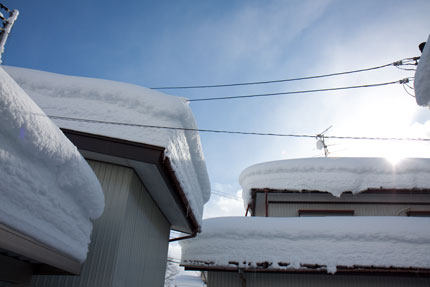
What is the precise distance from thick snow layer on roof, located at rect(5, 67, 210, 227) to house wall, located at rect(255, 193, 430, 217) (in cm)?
656

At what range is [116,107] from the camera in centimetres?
531

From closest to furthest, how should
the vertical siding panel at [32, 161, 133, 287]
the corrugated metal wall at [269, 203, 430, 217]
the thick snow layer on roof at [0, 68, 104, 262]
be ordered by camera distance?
the thick snow layer on roof at [0, 68, 104, 262], the vertical siding panel at [32, 161, 133, 287], the corrugated metal wall at [269, 203, 430, 217]

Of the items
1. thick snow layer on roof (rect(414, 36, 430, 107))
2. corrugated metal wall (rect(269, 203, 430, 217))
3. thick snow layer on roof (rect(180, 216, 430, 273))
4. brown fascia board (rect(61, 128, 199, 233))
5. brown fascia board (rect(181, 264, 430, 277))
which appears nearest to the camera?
thick snow layer on roof (rect(414, 36, 430, 107))

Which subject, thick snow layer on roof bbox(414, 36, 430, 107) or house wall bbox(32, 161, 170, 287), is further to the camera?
house wall bbox(32, 161, 170, 287)

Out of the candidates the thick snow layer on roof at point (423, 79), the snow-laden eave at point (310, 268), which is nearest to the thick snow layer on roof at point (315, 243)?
the snow-laden eave at point (310, 268)

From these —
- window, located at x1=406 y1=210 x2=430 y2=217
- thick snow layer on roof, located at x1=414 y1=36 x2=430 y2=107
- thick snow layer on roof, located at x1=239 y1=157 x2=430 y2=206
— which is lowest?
thick snow layer on roof, located at x1=414 y1=36 x2=430 y2=107

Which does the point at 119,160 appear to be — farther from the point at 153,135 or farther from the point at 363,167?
the point at 363,167

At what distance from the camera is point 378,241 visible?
8492mm

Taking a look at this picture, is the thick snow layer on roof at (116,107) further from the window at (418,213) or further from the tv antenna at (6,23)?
the window at (418,213)

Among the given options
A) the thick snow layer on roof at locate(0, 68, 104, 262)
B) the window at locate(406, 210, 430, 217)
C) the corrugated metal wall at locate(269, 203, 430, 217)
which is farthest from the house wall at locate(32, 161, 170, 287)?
the window at locate(406, 210, 430, 217)

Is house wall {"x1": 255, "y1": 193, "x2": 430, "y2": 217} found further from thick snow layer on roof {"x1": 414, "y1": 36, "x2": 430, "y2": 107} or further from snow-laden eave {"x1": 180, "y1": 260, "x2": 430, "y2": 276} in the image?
thick snow layer on roof {"x1": 414, "y1": 36, "x2": 430, "y2": 107}

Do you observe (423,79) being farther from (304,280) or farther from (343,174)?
(343,174)

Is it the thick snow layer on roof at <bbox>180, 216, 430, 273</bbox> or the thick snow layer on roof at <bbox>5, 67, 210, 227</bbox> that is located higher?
the thick snow layer on roof at <bbox>5, 67, 210, 227</bbox>

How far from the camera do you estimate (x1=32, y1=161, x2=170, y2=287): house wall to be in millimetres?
4734
